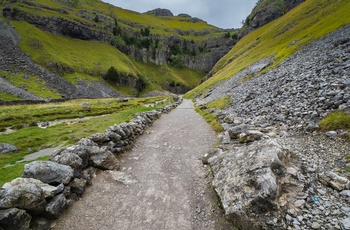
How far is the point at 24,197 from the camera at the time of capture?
6355 millimetres

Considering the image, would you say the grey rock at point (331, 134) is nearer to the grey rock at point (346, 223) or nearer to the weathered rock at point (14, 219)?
the grey rock at point (346, 223)

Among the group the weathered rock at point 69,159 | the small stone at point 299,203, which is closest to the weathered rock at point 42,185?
the weathered rock at point 69,159

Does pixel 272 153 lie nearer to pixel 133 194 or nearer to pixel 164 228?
pixel 164 228

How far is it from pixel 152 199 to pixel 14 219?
16.6 ft

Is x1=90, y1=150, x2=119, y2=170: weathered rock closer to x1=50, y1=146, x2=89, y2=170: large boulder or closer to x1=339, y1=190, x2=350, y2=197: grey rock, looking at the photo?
x1=50, y1=146, x2=89, y2=170: large boulder

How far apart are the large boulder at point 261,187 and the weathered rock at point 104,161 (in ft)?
21.9

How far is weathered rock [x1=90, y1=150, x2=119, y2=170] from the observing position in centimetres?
1087

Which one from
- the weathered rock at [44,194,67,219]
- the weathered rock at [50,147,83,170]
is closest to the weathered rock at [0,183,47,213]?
the weathered rock at [44,194,67,219]

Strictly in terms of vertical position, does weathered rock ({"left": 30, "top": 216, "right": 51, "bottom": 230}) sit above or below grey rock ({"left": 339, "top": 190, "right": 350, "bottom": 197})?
above

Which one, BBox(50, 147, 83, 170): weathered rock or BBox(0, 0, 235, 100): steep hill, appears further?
BBox(0, 0, 235, 100): steep hill

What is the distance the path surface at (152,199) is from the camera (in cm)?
710

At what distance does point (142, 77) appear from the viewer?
133 meters

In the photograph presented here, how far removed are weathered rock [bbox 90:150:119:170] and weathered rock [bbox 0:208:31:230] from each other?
4775 mm

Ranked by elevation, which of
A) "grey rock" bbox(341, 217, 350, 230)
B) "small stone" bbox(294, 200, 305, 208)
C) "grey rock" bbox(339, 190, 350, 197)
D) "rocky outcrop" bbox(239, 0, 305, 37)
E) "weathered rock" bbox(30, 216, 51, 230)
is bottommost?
"small stone" bbox(294, 200, 305, 208)
